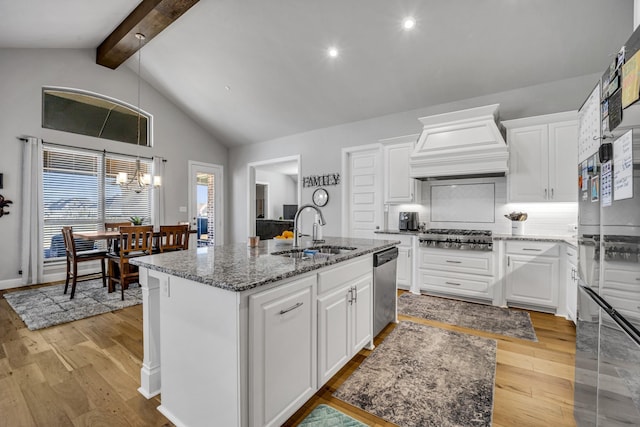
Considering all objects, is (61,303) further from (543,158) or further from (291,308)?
(543,158)

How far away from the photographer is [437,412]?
5.39 ft

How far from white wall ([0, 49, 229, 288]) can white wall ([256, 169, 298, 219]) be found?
3730 millimetres

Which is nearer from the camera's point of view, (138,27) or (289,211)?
(138,27)

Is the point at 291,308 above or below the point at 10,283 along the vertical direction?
above

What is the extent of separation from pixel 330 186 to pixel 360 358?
3.55 m

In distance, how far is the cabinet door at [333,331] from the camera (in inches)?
67.9

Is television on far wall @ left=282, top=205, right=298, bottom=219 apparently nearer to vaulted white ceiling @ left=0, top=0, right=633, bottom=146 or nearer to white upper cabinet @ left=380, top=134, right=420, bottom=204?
vaulted white ceiling @ left=0, top=0, right=633, bottom=146

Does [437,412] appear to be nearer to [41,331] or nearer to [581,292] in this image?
[581,292]

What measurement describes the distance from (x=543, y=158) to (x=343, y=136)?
303 centimetres

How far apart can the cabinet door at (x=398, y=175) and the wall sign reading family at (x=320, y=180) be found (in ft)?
3.77

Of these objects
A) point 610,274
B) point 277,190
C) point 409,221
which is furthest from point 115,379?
point 277,190

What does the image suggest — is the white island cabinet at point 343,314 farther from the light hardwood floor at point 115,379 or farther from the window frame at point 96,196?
the window frame at point 96,196

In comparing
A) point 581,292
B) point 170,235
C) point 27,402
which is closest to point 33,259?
point 170,235

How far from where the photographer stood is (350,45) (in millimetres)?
3613
